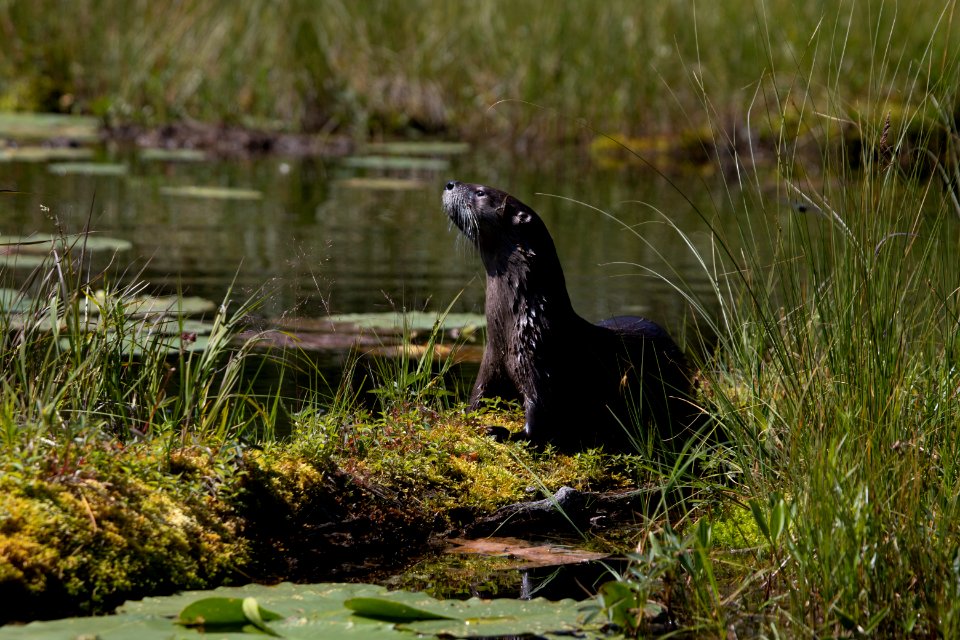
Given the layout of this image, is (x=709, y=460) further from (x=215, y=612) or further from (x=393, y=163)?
(x=393, y=163)

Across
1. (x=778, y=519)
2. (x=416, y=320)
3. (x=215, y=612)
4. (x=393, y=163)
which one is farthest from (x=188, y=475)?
(x=393, y=163)

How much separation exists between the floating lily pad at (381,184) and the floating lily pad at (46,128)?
3.76 meters

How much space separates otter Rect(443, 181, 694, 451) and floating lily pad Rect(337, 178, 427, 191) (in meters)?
8.05

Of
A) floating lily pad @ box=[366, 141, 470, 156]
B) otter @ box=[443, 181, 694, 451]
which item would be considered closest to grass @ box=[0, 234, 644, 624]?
otter @ box=[443, 181, 694, 451]

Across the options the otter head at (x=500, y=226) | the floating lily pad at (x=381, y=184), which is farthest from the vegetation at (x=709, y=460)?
the floating lily pad at (x=381, y=184)

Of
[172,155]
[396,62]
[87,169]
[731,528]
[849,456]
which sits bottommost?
[731,528]

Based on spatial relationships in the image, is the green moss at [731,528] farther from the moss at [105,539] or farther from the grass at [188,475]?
the moss at [105,539]

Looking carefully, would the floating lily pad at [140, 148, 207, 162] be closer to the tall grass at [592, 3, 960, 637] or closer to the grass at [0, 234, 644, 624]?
the grass at [0, 234, 644, 624]

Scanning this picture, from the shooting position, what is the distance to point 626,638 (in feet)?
11.3

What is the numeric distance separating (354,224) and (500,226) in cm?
608

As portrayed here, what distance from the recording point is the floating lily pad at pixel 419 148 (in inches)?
623

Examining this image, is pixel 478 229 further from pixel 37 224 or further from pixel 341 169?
pixel 341 169

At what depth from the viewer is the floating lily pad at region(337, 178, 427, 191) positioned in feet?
45.1

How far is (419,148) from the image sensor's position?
52.3ft
